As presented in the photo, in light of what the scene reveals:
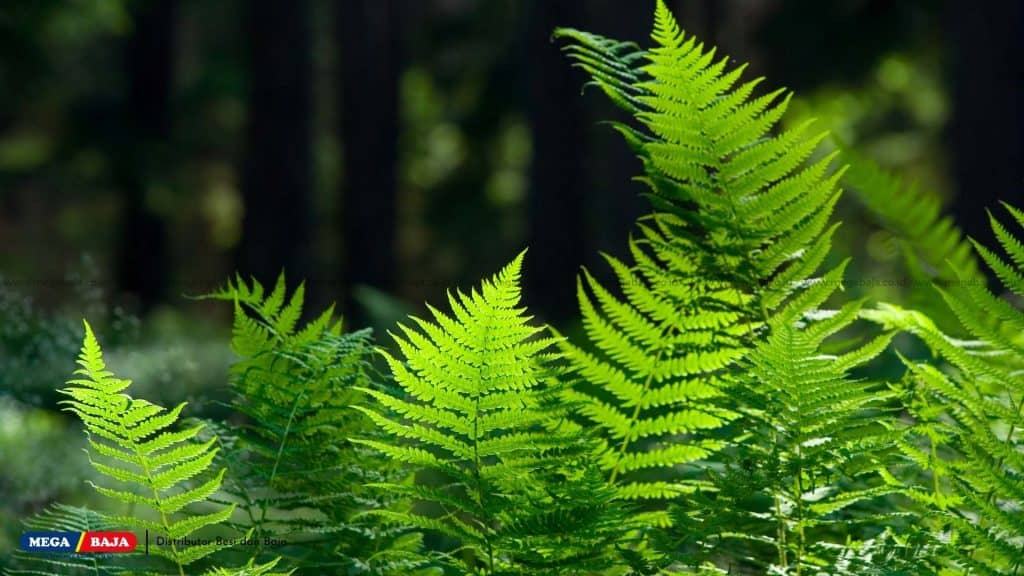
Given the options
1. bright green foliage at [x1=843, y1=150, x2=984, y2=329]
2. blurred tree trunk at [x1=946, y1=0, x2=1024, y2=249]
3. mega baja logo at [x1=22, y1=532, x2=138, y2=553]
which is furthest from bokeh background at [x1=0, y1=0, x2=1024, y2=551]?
mega baja logo at [x1=22, y1=532, x2=138, y2=553]

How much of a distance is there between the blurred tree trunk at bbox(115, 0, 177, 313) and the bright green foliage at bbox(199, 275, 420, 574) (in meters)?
12.9

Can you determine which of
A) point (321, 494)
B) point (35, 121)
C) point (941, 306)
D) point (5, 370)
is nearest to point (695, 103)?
point (321, 494)

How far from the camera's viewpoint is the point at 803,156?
124 cm

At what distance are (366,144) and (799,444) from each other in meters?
14.0

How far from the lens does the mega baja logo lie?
1.25 metres

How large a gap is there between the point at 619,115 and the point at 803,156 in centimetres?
465

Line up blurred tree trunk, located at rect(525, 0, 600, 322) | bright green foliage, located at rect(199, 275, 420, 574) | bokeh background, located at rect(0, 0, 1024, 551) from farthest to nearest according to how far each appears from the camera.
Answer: blurred tree trunk, located at rect(525, 0, 600, 322) → bokeh background, located at rect(0, 0, 1024, 551) → bright green foliage, located at rect(199, 275, 420, 574)

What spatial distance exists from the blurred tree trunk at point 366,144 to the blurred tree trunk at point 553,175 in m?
4.79

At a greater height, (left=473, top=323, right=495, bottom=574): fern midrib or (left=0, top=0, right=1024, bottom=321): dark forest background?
(left=0, top=0, right=1024, bottom=321): dark forest background

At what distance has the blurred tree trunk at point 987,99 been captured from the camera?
6.67m

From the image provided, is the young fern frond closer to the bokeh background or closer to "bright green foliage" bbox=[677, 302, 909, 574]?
the bokeh background

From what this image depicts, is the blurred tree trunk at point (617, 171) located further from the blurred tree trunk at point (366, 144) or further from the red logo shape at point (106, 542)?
the blurred tree trunk at point (366, 144)

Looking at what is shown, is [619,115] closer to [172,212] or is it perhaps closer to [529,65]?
[529,65]

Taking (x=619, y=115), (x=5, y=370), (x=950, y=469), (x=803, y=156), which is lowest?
(x=950, y=469)
